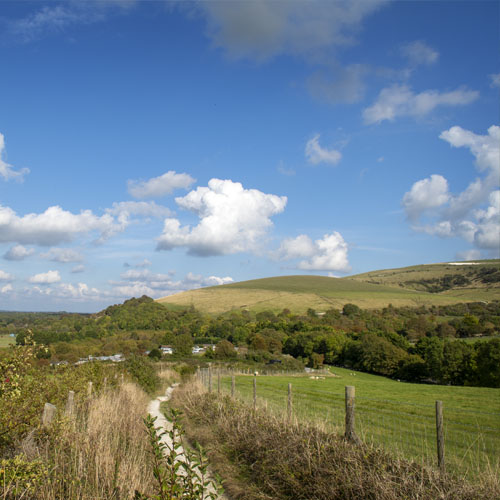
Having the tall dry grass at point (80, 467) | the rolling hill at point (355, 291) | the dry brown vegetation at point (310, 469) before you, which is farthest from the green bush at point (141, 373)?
the rolling hill at point (355, 291)

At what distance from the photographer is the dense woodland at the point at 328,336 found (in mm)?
64812

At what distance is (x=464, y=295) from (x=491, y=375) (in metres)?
90.7

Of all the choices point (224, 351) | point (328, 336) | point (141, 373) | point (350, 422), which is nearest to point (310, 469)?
point (350, 422)

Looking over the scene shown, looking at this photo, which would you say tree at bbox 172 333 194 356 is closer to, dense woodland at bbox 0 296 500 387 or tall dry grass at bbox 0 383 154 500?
dense woodland at bbox 0 296 500 387

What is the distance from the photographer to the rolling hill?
131 metres

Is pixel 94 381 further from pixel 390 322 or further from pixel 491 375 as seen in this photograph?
pixel 390 322

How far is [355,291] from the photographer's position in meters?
147

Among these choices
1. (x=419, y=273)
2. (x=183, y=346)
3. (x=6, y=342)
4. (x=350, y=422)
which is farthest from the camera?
(x=419, y=273)

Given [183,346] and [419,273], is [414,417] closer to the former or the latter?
[183,346]

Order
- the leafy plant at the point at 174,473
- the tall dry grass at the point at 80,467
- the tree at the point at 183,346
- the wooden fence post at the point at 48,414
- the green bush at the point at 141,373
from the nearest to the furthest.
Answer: the leafy plant at the point at 174,473, the tall dry grass at the point at 80,467, the wooden fence post at the point at 48,414, the green bush at the point at 141,373, the tree at the point at 183,346

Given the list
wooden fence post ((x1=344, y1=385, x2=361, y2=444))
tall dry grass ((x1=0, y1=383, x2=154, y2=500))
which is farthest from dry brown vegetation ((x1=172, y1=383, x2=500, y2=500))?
tall dry grass ((x1=0, y1=383, x2=154, y2=500))

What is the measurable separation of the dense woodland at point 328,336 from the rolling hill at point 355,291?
9329 millimetres

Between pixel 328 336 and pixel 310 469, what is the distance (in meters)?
89.8

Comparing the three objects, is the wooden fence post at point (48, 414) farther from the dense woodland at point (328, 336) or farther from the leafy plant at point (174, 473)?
the dense woodland at point (328, 336)
